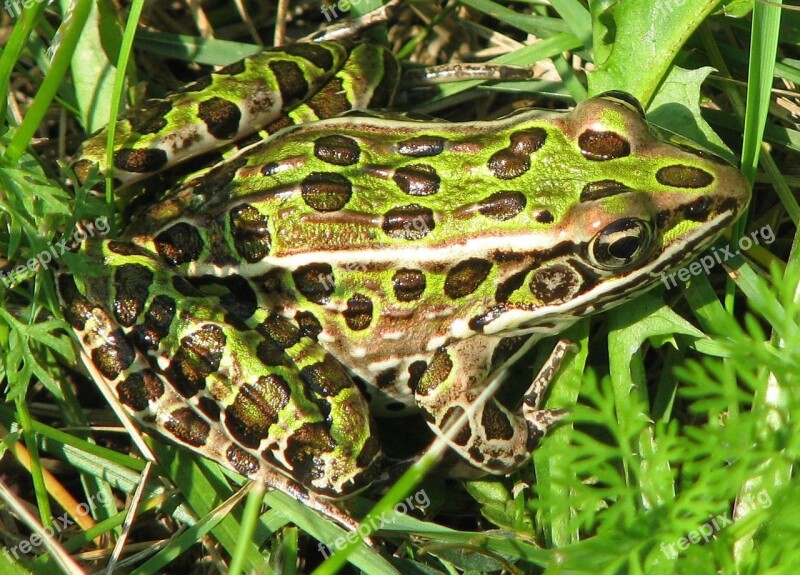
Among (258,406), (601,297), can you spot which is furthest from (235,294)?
(601,297)

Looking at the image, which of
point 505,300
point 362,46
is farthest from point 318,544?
point 362,46

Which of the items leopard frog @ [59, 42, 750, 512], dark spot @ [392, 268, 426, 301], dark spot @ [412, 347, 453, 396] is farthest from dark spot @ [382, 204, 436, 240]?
dark spot @ [412, 347, 453, 396]

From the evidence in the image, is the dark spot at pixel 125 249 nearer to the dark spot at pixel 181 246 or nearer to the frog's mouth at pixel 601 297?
the dark spot at pixel 181 246

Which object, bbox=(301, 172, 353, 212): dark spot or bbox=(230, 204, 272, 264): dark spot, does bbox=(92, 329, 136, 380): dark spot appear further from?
bbox=(301, 172, 353, 212): dark spot

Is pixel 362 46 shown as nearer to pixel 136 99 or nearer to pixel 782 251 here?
pixel 136 99

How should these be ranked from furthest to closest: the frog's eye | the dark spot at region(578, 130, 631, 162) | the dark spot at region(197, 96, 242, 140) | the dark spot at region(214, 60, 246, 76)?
the dark spot at region(214, 60, 246, 76)
the dark spot at region(197, 96, 242, 140)
the dark spot at region(578, 130, 631, 162)
the frog's eye

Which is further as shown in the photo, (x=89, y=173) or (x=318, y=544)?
(x=318, y=544)
